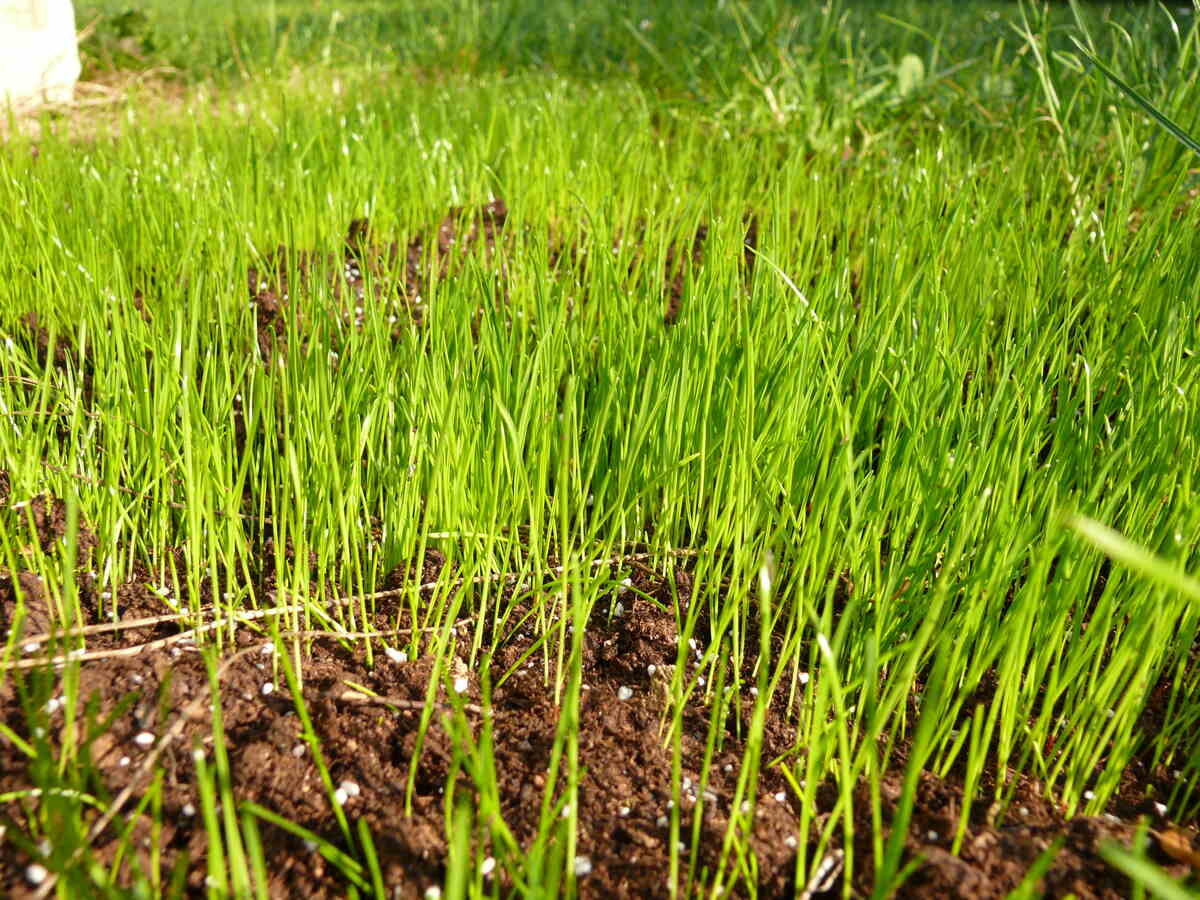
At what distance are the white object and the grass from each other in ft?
4.96

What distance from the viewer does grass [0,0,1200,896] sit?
3.21 ft

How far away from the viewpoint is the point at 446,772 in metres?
1.04

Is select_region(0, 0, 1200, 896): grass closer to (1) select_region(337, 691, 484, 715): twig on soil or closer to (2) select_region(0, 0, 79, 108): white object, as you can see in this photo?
(1) select_region(337, 691, 484, 715): twig on soil

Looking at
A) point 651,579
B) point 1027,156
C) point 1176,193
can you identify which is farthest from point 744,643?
point 1027,156

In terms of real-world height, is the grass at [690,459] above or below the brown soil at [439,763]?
above

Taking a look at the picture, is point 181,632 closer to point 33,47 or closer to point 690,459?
point 690,459

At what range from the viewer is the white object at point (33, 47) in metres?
3.54

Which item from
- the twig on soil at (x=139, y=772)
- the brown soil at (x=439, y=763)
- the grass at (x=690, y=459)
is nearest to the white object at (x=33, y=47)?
the grass at (x=690, y=459)

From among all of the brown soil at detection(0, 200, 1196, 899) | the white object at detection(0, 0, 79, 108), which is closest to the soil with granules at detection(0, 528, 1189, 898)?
Answer: the brown soil at detection(0, 200, 1196, 899)

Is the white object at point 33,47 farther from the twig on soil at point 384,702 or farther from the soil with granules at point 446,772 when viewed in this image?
the twig on soil at point 384,702

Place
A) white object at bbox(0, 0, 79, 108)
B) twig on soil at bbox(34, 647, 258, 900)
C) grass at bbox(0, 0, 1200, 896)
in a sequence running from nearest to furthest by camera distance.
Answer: twig on soil at bbox(34, 647, 258, 900) → grass at bbox(0, 0, 1200, 896) → white object at bbox(0, 0, 79, 108)

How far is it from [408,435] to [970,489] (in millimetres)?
747

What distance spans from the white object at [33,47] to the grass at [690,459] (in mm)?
1511

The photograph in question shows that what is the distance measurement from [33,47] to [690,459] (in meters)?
3.57
